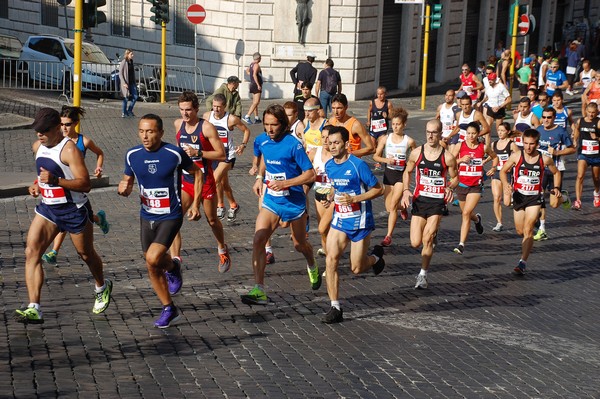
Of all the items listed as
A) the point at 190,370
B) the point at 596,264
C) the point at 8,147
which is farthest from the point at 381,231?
the point at 8,147

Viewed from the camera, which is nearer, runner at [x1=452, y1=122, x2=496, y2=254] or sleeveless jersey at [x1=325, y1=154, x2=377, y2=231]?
sleeveless jersey at [x1=325, y1=154, x2=377, y2=231]

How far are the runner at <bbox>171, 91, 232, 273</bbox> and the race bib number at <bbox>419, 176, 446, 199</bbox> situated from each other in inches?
83.7

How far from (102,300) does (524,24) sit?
2608cm

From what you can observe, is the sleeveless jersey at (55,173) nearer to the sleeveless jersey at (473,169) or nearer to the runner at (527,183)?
the runner at (527,183)

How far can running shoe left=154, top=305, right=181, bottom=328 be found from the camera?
952 cm

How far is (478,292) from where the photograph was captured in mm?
11828

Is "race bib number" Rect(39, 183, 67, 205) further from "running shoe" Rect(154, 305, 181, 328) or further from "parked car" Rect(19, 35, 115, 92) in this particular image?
"parked car" Rect(19, 35, 115, 92)

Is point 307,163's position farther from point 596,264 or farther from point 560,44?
point 560,44

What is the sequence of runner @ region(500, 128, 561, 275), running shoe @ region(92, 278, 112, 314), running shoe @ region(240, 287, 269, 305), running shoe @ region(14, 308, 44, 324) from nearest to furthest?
running shoe @ region(14, 308, 44, 324) < running shoe @ region(92, 278, 112, 314) < running shoe @ region(240, 287, 269, 305) < runner @ region(500, 128, 561, 275)

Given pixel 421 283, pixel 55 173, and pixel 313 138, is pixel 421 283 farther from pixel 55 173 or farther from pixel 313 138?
pixel 55 173

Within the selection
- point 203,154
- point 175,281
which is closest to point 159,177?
point 175,281

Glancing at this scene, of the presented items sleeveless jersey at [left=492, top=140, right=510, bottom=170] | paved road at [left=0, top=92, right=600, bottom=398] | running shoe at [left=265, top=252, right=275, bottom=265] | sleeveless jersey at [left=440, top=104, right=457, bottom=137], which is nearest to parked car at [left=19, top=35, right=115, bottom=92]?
sleeveless jersey at [left=440, top=104, right=457, bottom=137]

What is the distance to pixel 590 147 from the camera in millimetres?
17812

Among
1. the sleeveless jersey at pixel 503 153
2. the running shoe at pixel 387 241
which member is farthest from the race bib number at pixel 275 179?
the sleeveless jersey at pixel 503 153
